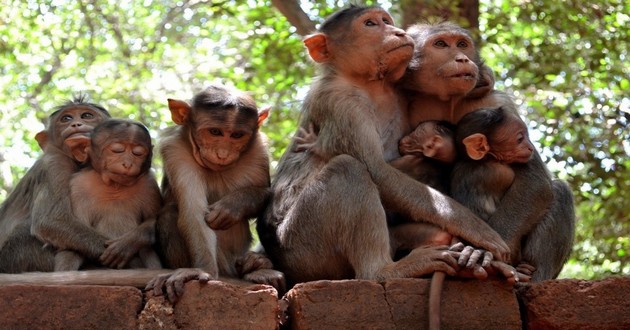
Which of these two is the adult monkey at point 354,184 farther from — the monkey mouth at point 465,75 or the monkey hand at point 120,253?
the monkey hand at point 120,253

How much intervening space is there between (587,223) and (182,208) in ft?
28.4

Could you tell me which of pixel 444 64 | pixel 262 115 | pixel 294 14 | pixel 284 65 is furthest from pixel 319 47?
pixel 284 65

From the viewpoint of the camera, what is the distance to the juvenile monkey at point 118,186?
7984 millimetres

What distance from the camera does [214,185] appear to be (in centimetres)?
812

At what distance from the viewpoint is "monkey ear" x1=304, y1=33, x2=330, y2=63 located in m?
8.36

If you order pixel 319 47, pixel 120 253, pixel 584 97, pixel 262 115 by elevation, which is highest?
pixel 319 47

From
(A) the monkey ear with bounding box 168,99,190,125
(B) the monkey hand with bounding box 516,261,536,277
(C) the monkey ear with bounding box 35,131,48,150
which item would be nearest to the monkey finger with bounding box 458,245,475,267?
(B) the monkey hand with bounding box 516,261,536,277

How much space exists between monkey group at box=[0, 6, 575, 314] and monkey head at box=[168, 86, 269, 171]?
0.01m

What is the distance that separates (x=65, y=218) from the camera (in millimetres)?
7867

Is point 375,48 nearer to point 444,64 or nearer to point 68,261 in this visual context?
point 444,64

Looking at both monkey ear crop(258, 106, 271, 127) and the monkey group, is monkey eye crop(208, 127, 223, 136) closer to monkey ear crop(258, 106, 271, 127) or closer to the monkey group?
the monkey group

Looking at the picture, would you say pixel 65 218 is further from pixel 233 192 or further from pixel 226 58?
pixel 226 58

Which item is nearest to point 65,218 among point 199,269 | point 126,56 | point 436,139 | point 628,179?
point 199,269

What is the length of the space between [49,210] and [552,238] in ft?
13.0
